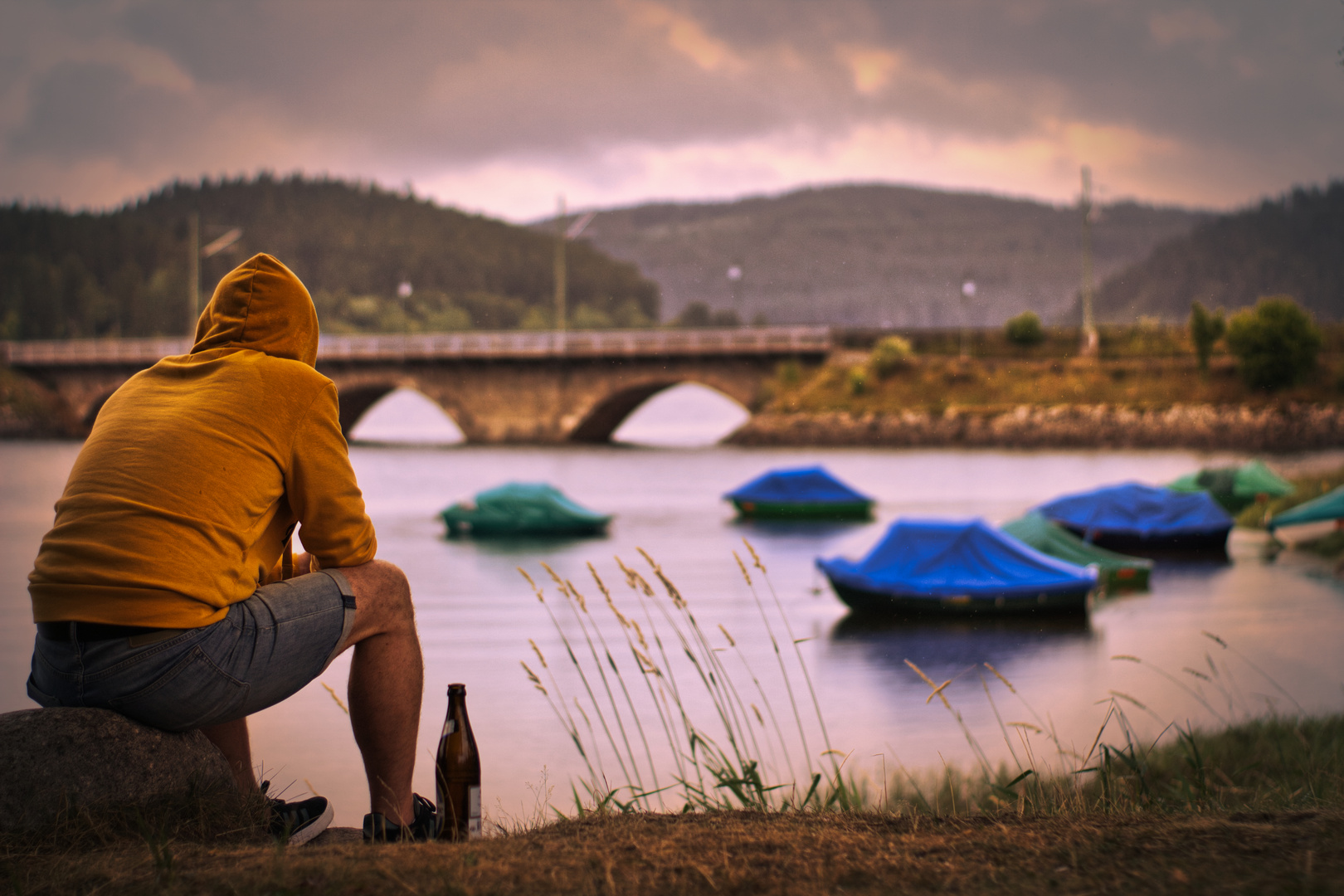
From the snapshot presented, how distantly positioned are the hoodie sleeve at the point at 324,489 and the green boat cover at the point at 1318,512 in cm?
1909

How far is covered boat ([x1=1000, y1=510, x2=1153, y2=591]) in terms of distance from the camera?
1441cm

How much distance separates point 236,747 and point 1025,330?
40848 mm

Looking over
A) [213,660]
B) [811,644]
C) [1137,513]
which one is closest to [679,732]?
[811,644]

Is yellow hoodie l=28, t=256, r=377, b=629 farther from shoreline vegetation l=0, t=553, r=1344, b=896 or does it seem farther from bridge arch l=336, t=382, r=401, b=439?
bridge arch l=336, t=382, r=401, b=439

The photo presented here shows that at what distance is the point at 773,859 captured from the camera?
234cm

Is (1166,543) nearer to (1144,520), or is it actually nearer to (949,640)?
(1144,520)

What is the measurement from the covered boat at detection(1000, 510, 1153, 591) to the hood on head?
42.8 ft

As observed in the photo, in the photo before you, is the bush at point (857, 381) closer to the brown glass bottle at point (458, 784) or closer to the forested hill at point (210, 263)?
the forested hill at point (210, 263)

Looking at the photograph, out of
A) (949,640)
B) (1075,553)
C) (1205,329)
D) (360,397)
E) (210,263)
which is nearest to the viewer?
(949,640)

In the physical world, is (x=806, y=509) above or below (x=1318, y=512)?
below

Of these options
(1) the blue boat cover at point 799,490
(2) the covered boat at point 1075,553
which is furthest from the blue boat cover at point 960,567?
(1) the blue boat cover at point 799,490

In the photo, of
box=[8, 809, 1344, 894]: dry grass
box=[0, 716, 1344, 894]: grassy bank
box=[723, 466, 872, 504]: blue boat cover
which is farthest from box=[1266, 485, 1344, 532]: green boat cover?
box=[8, 809, 1344, 894]: dry grass

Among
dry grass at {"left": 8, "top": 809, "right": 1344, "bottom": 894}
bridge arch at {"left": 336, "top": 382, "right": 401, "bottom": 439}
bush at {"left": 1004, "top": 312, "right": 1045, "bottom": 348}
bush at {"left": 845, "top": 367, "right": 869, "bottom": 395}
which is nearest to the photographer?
dry grass at {"left": 8, "top": 809, "right": 1344, "bottom": 894}

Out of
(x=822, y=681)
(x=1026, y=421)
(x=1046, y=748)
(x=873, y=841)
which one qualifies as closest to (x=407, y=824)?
(x=873, y=841)
